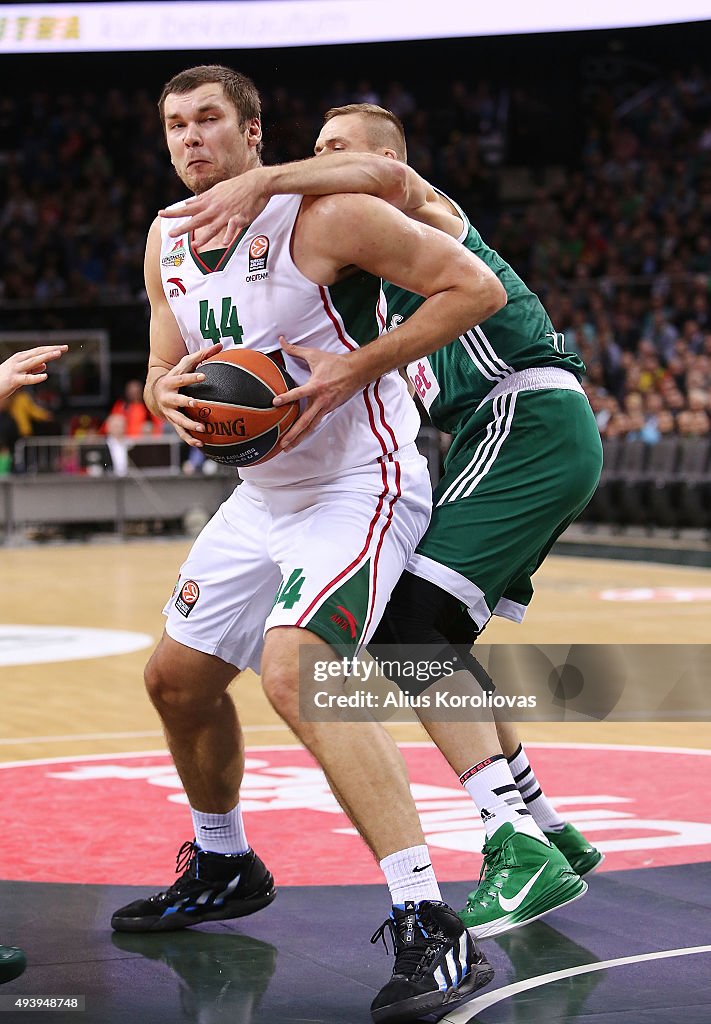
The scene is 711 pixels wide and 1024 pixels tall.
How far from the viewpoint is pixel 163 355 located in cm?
371

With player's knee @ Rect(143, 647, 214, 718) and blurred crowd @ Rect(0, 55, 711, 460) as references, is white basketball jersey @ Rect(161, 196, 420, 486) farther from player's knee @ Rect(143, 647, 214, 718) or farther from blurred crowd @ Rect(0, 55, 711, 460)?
blurred crowd @ Rect(0, 55, 711, 460)

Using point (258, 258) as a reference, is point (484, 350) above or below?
below

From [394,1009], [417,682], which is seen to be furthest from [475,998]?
[417,682]

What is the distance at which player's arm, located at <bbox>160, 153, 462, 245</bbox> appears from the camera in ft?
10.8

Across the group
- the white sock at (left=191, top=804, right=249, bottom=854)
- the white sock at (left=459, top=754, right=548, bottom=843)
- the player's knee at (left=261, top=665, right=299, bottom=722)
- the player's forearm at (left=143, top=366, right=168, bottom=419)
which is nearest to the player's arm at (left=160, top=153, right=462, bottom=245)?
the player's forearm at (left=143, top=366, right=168, bottom=419)

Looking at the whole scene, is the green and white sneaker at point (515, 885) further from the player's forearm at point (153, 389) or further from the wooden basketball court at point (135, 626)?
the wooden basketball court at point (135, 626)

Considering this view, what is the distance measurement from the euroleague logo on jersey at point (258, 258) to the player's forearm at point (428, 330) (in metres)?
0.29

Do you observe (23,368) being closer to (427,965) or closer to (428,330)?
(428,330)

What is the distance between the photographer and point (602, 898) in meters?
3.98

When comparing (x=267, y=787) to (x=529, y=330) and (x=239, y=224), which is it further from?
(x=239, y=224)

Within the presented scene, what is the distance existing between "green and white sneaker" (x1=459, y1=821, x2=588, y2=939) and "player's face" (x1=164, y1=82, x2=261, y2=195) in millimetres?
1735

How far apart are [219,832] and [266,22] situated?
2037cm

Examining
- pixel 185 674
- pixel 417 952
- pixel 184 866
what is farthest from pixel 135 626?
pixel 417 952

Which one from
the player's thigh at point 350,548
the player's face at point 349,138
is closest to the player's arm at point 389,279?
the player's thigh at point 350,548
